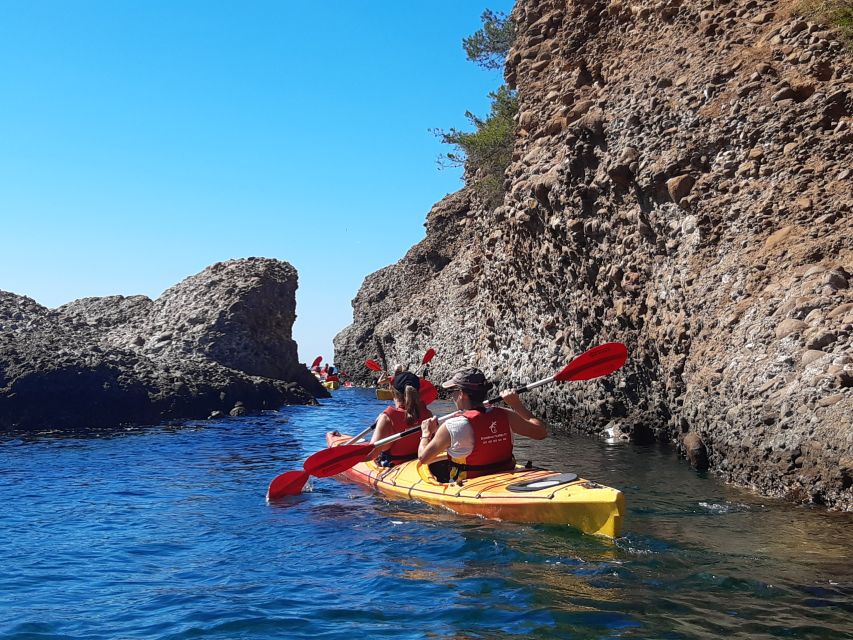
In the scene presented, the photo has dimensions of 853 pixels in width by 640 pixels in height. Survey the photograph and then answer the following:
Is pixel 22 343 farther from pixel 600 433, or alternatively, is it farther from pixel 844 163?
pixel 844 163

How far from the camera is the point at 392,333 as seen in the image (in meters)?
34.1

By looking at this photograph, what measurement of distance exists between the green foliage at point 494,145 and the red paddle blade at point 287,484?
13.4 meters

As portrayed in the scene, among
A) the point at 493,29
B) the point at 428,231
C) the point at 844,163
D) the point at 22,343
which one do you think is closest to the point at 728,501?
the point at 844,163

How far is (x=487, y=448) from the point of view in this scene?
7.92 m

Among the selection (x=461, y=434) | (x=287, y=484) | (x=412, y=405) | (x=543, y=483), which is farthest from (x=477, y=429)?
(x=287, y=484)

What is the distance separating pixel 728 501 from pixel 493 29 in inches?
793

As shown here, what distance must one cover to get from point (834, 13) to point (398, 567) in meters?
9.43

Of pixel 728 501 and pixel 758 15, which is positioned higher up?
pixel 758 15

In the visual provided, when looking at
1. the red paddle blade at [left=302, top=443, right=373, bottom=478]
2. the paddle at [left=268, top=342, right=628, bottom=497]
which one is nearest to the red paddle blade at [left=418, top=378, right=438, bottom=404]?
the paddle at [left=268, top=342, right=628, bottom=497]

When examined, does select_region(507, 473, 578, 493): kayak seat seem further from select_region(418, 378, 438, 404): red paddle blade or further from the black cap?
select_region(418, 378, 438, 404): red paddle blade

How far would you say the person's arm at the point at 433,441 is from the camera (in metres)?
7.85

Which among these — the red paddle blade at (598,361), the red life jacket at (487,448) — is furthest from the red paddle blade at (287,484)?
the red paddle blade at (598,361)

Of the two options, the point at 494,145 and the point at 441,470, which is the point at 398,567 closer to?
the point at 441,470

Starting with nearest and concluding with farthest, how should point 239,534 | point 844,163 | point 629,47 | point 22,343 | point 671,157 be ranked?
point 239,534
point 844,163
point 671,157
point 629,47
point 22,343
